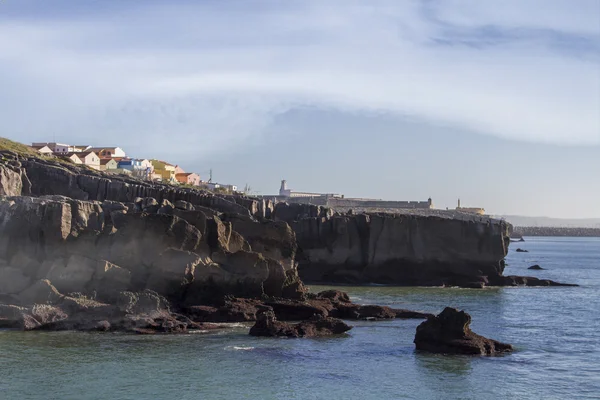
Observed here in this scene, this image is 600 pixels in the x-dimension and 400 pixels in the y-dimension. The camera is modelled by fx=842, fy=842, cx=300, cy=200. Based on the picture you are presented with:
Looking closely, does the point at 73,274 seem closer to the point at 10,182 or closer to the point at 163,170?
the point at 10,182

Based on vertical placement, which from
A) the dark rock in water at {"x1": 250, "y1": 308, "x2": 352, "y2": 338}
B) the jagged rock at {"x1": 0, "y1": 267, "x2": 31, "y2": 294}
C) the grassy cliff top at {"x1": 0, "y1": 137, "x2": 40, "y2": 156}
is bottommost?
the dark rock in water at {"x1": 250, "y1": 308, "x2": 352, "y2": 338}

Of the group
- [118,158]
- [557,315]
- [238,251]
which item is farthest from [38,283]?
[118,158]

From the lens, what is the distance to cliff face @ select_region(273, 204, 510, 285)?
68.7 metres

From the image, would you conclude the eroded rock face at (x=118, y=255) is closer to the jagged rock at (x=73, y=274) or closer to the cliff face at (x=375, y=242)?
the jagged rock at (x=73, y=274)

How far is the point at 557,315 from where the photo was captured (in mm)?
49531

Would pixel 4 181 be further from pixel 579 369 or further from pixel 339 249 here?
pixel 579 369

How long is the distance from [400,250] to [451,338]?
3484cm

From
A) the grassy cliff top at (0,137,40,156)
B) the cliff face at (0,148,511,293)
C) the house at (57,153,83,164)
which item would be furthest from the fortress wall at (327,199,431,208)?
the cliff face at (0,148,511,293)

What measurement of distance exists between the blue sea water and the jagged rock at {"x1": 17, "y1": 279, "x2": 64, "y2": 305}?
3.11 metres

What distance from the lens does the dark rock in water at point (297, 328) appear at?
37531 millimetres

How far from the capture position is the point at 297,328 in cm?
3822

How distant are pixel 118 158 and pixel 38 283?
281ft

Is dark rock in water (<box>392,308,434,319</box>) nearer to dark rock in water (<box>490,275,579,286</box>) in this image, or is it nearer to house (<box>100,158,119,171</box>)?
dark rock in water (<box>490,275,579,286</box>)

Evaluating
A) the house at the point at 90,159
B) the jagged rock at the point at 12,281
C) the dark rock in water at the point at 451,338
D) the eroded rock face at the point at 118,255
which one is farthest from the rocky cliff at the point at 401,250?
the house at the point at 90,159
